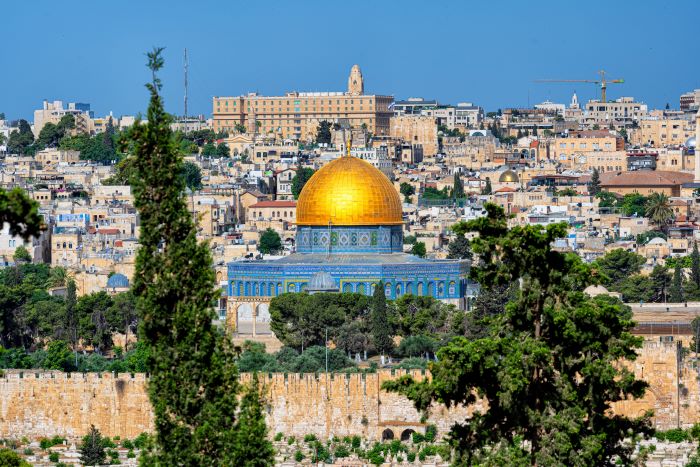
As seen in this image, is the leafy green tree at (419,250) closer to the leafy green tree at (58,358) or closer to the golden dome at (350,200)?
the golden dome at (350,200)

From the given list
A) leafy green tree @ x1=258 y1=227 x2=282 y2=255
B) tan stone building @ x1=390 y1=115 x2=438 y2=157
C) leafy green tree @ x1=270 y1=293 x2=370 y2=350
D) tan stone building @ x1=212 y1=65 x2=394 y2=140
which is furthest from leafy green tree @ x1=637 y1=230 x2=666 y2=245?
tan stone building @ x1=212 y1=65 x2=394 y2=140

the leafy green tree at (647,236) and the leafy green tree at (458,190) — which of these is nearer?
the leafy green tree at (647,236)

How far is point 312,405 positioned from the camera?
4362 centimetres

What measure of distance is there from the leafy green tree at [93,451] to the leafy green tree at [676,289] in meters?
25.0

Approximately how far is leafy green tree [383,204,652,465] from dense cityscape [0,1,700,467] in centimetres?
3

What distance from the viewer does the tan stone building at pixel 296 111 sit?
161 meters

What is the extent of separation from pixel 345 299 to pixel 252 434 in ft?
117

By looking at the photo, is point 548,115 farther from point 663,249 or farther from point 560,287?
point 560,287

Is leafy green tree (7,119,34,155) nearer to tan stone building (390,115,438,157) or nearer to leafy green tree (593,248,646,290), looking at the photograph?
tan stone building (390,115,438,157)

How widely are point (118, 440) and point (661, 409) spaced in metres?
9.39

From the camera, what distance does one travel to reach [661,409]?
43094 millimetres

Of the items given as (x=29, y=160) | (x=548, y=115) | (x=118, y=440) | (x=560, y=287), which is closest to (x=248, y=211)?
(x=29, y=160)

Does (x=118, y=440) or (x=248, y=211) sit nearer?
(x=118, y=440)

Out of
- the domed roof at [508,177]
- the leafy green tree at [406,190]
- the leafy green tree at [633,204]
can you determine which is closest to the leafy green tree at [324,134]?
the domed roof at [508,177]
